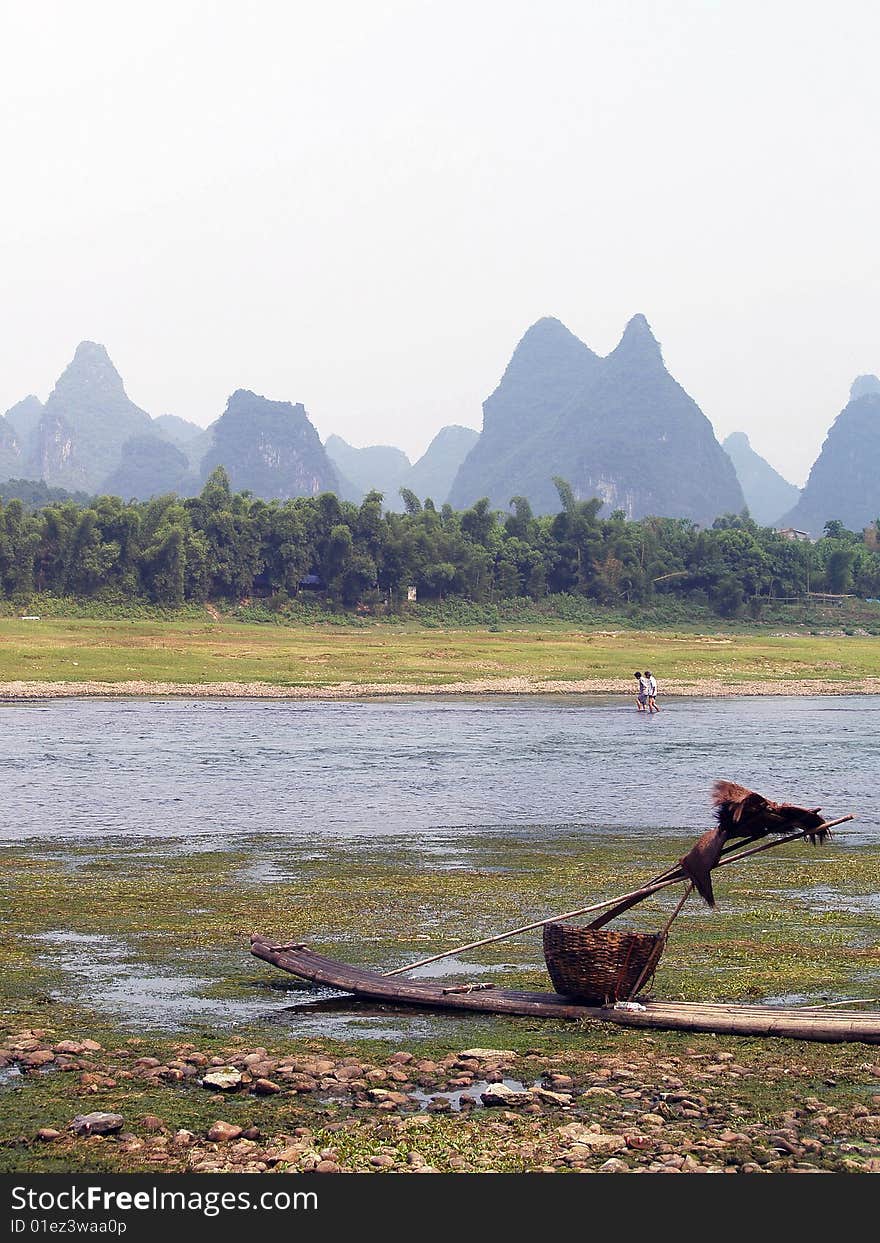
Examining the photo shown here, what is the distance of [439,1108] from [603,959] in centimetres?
310

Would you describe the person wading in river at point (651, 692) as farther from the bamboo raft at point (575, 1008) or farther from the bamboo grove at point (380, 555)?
the bamboo grove at point (380, 555)

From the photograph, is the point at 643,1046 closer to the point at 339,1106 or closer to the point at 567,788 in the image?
the point at 339,1106

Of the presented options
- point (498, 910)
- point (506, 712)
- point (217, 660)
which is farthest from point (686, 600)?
point (498, 910)

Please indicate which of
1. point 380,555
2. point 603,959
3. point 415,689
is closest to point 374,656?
point 415,689

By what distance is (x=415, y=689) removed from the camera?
6316cm

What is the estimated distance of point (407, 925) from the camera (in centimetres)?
1703

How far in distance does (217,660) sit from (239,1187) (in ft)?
201

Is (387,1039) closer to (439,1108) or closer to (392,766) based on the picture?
(439,1108)

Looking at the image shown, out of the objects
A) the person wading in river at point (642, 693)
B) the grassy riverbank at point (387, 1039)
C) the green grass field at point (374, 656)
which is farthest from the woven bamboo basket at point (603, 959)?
the green grass field at point (374, 656)

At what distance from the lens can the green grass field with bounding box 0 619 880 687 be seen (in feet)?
212

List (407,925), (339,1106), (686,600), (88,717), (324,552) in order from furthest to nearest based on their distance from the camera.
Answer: (686,600)
(324,552)
(88,717)
(407,925)
(339,1106)

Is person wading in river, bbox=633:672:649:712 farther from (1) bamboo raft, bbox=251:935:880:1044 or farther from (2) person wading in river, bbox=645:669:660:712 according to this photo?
(1) bamboo raft, bbox=251:935:880:1044

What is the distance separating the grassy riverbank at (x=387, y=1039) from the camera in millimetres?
9312

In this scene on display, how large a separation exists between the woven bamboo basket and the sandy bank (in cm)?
4609
